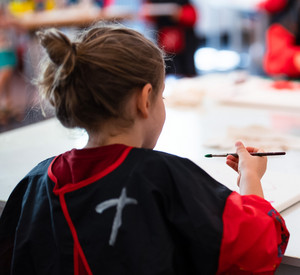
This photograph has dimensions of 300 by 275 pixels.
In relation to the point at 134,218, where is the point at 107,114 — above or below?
above

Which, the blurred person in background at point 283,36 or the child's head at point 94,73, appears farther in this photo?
the blurred person in background at point 283,36

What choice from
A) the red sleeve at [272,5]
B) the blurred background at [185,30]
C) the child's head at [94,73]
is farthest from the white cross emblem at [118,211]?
the red sleeve at [272,5]

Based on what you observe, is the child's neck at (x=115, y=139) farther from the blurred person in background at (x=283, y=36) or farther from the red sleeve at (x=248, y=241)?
the blurred person in background at (x=283, y=36)

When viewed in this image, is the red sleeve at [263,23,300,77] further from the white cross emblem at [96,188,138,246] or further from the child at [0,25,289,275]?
the white cross emblem at [96,188,138,246]

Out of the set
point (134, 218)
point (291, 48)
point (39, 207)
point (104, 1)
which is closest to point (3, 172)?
point (39, 207)

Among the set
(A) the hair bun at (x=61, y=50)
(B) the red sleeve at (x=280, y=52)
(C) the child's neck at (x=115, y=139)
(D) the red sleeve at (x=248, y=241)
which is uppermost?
(A) the hair bun at (x=61, y=50)

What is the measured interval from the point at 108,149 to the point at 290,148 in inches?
25.9

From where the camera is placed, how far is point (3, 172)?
45.4 inches

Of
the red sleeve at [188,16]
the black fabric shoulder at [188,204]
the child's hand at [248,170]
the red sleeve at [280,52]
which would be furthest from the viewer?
the red sleeve at [188,16]

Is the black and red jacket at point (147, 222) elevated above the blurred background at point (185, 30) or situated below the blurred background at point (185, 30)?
above

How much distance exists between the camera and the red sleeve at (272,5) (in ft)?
8.03

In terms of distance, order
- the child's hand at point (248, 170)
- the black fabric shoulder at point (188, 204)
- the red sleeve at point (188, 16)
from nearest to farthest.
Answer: the black fabric shoulder at point (188, 204) < the child's hand at point (248, 170) < the red sleeve at point (188, 16)

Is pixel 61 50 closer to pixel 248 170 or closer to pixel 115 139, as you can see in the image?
pixel 115 139

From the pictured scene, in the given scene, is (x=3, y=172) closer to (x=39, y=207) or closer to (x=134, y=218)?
(x=39, y=207)
